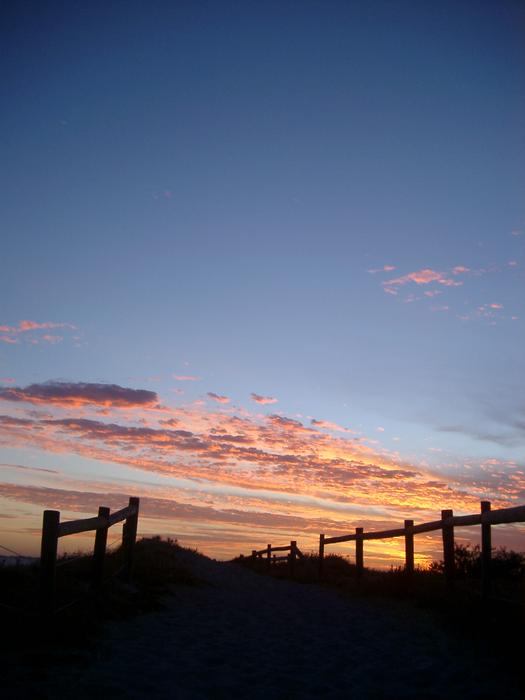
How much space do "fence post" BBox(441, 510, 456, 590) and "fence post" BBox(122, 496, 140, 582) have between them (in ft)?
20.9

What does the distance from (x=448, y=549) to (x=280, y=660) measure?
4690 millimetres

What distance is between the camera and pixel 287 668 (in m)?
6.15

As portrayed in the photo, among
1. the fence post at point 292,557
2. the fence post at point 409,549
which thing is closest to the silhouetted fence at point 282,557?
the fence post at point 292,557

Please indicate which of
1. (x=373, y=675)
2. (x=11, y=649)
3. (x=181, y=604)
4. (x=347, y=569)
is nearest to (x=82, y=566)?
(x=181, y=604)

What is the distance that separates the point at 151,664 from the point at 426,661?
3.12 meters

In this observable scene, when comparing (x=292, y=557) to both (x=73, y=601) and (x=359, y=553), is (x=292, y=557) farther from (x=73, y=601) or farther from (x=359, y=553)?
(x=73, y=601)

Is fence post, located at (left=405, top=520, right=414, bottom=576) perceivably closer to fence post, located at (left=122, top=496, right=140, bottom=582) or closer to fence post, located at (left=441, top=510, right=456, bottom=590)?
fence post, located at (left=441, top=510, right=456, bottom=590)

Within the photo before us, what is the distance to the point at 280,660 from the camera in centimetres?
655

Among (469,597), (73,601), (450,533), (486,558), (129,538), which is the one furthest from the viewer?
(129,538)

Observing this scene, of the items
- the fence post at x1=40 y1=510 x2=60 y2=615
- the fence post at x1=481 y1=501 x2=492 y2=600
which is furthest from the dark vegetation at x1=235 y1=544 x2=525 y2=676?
the fence post at x1=40 y1=510 x2=60 y2=615

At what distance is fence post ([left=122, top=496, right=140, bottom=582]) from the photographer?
37.5ft

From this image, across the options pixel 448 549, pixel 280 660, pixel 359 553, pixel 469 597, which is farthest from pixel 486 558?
pixel 359 553

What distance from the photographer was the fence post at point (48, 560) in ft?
21.8

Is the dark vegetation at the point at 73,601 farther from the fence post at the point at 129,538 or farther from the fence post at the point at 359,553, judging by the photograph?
the fence post at the point at 359,553
